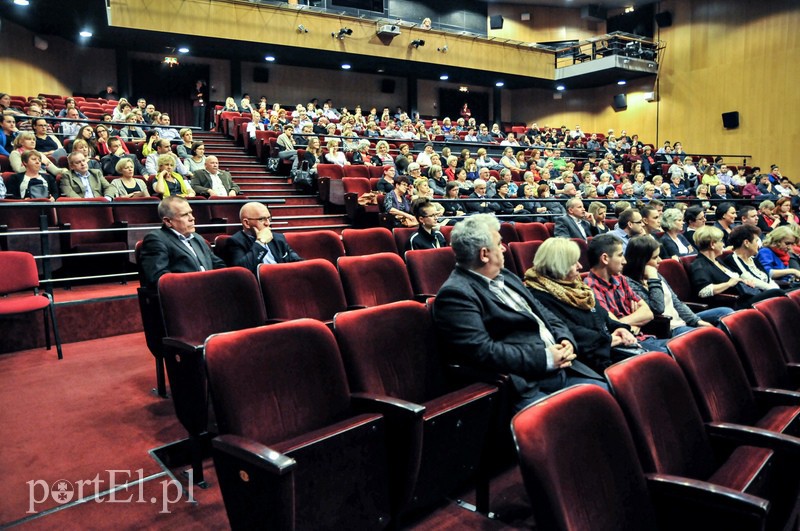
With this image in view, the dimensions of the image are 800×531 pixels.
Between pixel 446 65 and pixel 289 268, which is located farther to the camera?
pixel 446 65

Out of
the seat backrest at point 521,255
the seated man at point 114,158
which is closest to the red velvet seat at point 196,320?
the seat backrest at point 521,255

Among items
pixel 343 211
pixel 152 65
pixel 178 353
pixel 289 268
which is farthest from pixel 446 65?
pixel 178 353

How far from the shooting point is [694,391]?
1.15m

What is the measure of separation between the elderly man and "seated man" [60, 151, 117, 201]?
61cm

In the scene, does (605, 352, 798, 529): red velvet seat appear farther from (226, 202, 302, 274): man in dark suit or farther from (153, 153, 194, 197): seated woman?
(153, 153, 194, 197): seated woman

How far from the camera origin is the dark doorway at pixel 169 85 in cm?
941

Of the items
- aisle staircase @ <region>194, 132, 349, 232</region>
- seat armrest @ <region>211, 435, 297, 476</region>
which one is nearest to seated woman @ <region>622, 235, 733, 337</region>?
seat armrest @ <region>211, 435, 297, 476</region>

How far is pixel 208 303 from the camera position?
1.67m

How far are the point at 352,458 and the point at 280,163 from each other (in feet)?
15.6

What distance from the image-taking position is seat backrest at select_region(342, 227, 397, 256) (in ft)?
9.05

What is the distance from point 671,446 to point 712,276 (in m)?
1.91

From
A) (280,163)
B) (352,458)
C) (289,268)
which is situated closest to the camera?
(352,458)

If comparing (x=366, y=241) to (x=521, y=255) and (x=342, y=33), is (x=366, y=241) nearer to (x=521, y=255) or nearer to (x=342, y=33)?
(x=521, y=255)

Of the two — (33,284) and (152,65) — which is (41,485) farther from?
(152,65)
